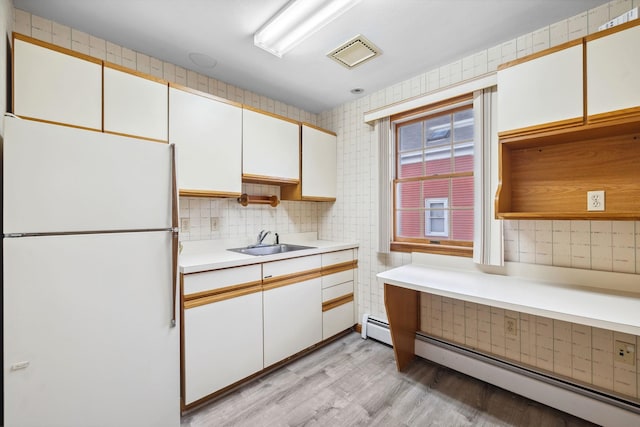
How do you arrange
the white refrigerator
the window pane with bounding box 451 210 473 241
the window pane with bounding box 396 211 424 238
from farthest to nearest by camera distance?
the window pane with bounding box 396 211 424 238 → the window pane with bounding box 451 210 473 241 → the white refrigerator

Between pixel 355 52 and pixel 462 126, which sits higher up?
pixel 355 52

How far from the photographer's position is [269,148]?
2555mm

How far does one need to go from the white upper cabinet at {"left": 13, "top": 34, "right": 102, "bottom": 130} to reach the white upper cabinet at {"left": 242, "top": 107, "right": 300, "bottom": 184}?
1.02 meters

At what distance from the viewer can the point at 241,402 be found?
1.85m

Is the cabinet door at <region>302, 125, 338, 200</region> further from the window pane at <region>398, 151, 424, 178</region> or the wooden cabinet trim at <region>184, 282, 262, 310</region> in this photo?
the wooden cabinet trim at <region>184, 282, 262, 310</region>

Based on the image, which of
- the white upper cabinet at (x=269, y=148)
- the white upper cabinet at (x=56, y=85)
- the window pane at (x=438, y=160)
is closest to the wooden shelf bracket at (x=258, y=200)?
the white upper cabinet at (x=269, y=148)

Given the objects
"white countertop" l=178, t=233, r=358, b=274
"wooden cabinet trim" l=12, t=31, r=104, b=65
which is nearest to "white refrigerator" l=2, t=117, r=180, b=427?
"white countertop" l=178, t=233, r=358, b=274

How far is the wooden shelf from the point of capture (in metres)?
1.56

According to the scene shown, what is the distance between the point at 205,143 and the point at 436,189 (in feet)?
6.78

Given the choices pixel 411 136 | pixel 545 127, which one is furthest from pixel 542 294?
pixel 411 136

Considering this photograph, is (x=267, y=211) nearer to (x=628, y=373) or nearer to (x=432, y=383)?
(x=432, y=383)

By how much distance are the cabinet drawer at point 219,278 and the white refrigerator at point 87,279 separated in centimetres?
23

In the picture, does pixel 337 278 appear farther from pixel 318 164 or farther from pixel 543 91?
pixel 543 91

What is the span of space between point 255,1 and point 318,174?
1672mm
